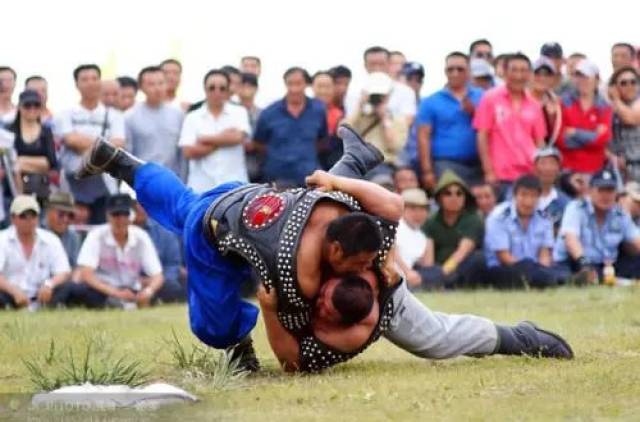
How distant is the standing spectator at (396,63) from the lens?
51.6 feet

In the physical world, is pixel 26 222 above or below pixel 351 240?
below

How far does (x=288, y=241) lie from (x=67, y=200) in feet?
23.0

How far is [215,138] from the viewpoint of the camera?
1406cm

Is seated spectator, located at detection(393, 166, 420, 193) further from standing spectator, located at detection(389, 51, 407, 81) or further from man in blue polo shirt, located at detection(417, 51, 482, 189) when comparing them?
standing spectator, located at detection(389, 51, 407, 81)

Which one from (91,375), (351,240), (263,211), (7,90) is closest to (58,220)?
(7,90)

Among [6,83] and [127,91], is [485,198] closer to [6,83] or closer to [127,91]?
[127,91]

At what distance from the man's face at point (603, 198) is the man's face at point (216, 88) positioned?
10.8 ft

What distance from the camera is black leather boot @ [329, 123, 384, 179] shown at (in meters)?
7.94

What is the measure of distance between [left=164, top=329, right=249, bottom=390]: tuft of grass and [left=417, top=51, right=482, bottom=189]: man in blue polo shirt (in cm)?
648

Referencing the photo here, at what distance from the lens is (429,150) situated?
1461cm

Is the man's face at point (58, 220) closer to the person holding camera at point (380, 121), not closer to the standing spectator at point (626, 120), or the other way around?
the person holding camera at point (380, 121)

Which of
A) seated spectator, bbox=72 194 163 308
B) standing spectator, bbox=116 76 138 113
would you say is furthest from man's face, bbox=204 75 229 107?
seated spectator, bbox=72 194 163 308

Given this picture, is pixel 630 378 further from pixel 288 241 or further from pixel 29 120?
pixel 29 120

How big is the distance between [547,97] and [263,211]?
7.91 meters
